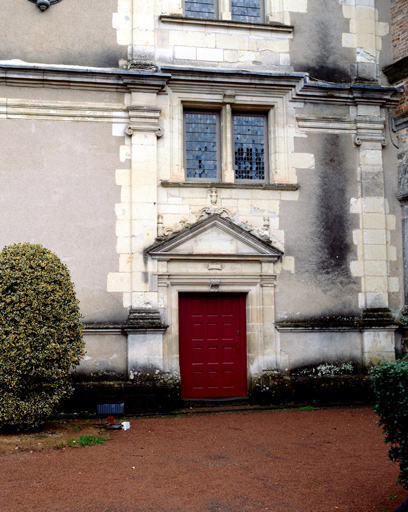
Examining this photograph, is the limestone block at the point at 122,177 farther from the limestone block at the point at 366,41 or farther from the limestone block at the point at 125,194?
the limestone block at the point at 366,41

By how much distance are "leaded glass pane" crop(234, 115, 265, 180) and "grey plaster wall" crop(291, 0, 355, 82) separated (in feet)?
4.30

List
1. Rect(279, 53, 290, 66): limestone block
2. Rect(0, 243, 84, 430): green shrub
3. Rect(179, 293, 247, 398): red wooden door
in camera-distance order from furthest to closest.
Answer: Rect(279, 53, 290, 66): limestone block
Rect(179, 293, 247, 398): red wooden door
Rect(0, 243, 84, 430): green shrub

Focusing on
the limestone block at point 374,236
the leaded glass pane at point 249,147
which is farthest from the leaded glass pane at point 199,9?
the limestone block at point 374,236

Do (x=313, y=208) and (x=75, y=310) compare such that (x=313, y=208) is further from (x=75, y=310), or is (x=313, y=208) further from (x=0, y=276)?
(x=0, y=276)

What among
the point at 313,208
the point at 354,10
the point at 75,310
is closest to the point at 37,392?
the point at 75,310

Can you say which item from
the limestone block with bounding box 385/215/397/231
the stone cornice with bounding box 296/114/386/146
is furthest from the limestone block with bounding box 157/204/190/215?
the limestone block with bounding box 385/215/397/231

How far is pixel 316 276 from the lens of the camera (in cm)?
1047

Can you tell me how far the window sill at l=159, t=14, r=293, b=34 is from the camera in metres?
10.4

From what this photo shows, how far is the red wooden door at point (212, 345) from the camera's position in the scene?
→ 399 inches

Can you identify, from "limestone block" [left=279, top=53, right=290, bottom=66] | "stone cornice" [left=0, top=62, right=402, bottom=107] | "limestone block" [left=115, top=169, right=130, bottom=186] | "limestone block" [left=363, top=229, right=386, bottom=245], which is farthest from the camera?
"limestone block" [left=279, top=53, right=290, bottom=66]

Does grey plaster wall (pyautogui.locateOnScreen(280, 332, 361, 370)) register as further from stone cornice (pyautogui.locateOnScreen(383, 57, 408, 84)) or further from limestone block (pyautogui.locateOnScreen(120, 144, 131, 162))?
stone cornice (pyautogui.locateOnScreen(383, 57, 408, 84))

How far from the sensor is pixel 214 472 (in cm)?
600

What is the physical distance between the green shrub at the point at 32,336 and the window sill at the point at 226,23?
499 centimetres

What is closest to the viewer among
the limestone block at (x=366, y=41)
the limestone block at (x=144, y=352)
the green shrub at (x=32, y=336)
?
the green shrub at (x=32, y=336)
